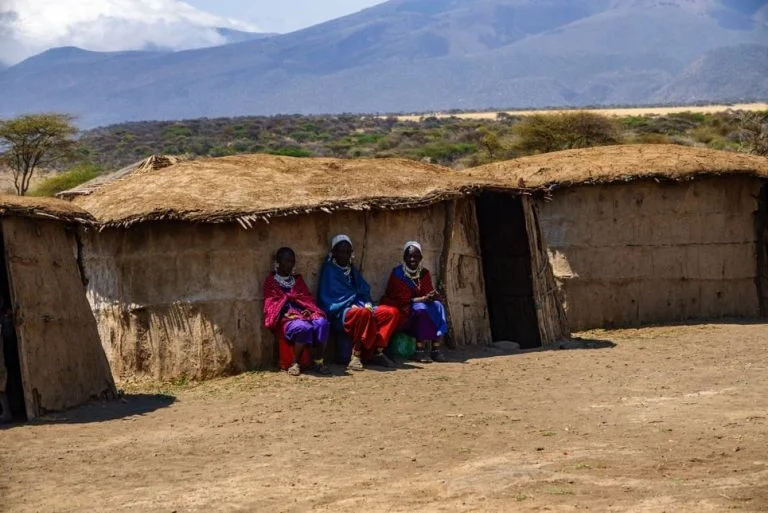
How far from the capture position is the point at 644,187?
692 inches

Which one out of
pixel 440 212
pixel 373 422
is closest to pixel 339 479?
pixel 373 422

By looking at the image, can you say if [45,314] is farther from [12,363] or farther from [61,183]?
[61,183]

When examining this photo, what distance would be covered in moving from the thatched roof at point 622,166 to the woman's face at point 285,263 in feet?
13.1

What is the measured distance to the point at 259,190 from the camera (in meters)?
14.1

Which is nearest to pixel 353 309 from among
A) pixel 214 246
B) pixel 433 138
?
pixel 214 246

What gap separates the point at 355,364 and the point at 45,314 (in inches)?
134

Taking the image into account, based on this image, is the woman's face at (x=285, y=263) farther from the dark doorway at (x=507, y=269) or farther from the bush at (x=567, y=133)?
the bush at (x=567, y=133)

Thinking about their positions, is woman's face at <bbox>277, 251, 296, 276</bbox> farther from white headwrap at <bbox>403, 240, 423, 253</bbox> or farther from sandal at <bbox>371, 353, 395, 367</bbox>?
white headwrap at <bbox>403, 240, 423, 253</bbox>

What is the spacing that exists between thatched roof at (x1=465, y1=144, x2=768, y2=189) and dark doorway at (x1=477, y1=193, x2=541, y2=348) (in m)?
0.40

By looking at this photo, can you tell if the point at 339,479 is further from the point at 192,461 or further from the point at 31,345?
the point at 31,345

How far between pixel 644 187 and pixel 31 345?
29.9 ft

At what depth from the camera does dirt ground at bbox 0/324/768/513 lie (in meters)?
8.03

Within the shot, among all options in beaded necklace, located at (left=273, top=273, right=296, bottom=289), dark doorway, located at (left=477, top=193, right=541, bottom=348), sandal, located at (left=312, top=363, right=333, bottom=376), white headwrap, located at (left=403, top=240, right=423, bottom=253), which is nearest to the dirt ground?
sandal, located at (left=312, top=363, right=333, bottom=376)

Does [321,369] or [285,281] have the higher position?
[285,281]
